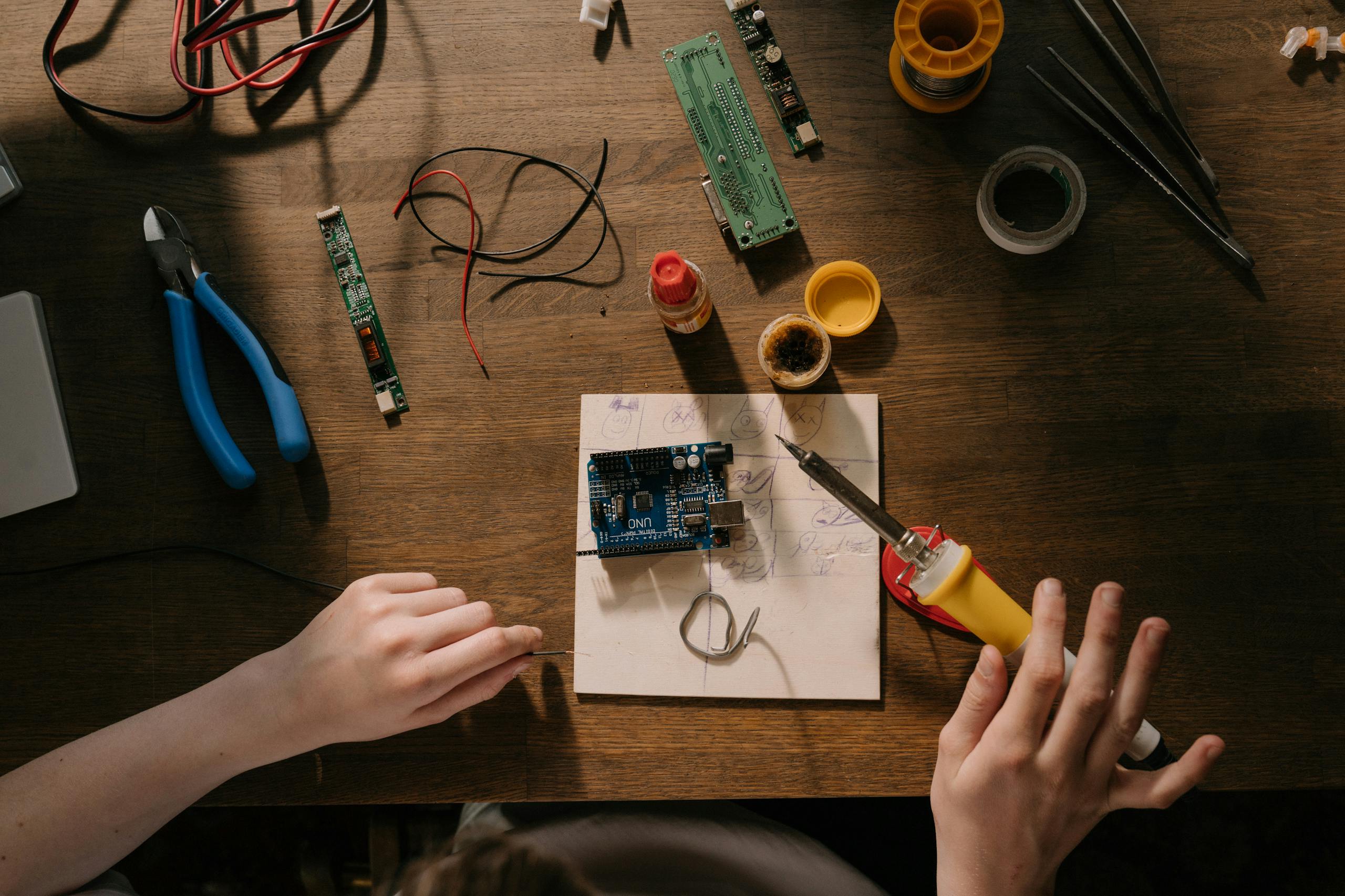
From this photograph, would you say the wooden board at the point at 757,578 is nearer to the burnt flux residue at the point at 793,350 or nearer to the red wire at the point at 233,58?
the burnt flux residue at the point at 793,350

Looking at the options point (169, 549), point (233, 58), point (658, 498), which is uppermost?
point (233, 58)

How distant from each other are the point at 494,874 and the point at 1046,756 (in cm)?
64

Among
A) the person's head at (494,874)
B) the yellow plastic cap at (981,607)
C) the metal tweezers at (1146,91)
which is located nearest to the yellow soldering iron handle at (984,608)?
the yellow plastic cap at (981,607)

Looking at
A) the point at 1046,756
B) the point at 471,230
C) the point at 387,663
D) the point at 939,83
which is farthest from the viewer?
the point at 471,230

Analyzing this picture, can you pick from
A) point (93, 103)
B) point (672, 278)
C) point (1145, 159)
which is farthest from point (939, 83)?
point (93, 103)

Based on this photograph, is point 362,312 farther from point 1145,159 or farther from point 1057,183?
point 1145,159

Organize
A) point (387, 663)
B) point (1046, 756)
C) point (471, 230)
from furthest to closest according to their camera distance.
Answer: point (471, 230) → point (387, 663) → point (1046, 756)

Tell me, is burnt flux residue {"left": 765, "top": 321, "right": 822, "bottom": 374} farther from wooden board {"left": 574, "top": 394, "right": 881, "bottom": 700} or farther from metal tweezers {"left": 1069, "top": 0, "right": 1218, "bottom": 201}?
metal tweezers {"left": 1069, "top": 0, "right": 1218, "bottom": 201}

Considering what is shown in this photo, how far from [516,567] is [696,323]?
447 mm

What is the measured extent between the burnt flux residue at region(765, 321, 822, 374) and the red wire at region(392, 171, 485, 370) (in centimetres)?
44

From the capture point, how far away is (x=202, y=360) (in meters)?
1.18

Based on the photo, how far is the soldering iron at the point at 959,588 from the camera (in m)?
0.94

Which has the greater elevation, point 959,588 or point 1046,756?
point 959,588

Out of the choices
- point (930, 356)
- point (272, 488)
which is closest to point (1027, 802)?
point (930, 356)
